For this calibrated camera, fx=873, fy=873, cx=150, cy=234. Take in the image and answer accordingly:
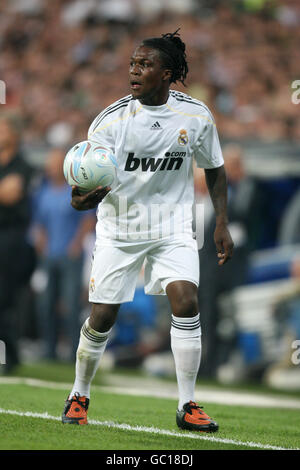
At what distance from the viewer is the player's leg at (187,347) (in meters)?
5.35

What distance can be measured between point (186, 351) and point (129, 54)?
11519 millimetres

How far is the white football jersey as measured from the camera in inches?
213

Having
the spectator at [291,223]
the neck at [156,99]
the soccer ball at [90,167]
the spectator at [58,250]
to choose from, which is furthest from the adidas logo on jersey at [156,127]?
the spectator at [58,250]

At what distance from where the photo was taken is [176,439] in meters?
4.96

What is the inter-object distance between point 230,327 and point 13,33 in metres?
9.42

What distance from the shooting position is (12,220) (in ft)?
30.8

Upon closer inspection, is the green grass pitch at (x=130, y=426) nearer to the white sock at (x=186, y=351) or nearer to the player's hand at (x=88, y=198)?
the white sock at (x=186, y=351)

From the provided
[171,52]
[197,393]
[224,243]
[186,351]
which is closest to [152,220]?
[224,243]

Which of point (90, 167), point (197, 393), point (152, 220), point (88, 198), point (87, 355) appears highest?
point (90, 167)

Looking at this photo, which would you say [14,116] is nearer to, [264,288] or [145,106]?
[264,288]

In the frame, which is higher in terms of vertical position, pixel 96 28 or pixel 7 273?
pixel 96 28

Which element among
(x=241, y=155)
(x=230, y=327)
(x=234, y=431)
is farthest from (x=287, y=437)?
(x=241, y=155)

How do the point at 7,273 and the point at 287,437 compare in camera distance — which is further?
the point at 7,273

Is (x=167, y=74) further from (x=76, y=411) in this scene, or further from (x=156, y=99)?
(x=76, y=411)
